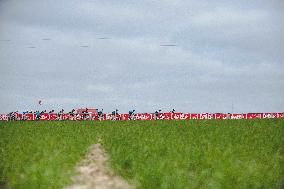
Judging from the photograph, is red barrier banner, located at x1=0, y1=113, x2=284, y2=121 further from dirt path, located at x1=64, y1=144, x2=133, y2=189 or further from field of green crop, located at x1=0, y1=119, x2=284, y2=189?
dirt path, located at x1=64, y1=144, x2=133, y2=189

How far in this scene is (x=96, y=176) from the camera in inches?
590

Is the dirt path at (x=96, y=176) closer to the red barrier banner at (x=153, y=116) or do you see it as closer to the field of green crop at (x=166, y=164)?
the field of green crop at (x=166, y=164)

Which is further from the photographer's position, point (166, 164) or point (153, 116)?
point (153, 116)

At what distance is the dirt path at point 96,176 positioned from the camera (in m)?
13.5

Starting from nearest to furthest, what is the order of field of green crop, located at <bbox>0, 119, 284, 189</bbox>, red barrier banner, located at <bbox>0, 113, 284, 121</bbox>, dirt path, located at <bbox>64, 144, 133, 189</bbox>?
field of green crop, located at <bbox>0, 119, 284, 189</bbox> < dirt path, located at <bbox>64, 144, 133, 189</bbox> < red barrier banner, located at <bbox>0, 113, 284, 121</bbox>

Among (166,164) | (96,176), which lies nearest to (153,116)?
(96,176)

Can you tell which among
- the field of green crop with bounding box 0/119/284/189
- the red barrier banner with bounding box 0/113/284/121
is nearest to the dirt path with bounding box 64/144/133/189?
the field of green crop with bounding box 0/119/284/189

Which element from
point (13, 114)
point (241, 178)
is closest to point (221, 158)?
point (241, 178)

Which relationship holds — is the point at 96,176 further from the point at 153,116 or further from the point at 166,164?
the point at 153,116

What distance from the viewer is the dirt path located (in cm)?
1348

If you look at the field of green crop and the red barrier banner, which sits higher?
the red barrier banner

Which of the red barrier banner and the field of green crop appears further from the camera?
the red barrier banner

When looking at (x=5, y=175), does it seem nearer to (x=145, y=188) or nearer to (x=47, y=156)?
(x=47, y=156)

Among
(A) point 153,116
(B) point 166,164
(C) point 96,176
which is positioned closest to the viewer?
(B) point 166,164
